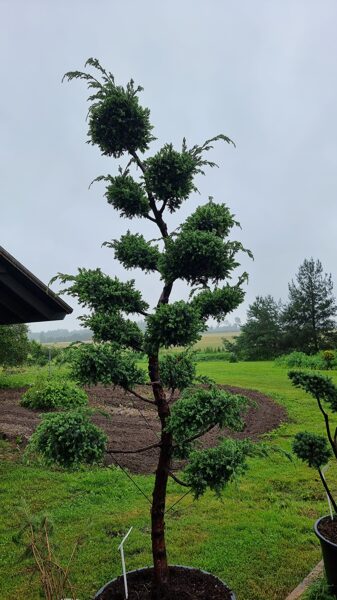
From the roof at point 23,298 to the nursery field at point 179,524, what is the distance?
5.71ft

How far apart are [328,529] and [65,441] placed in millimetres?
2447

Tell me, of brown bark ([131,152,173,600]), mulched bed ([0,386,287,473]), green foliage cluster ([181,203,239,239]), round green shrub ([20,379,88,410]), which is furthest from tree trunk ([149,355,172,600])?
round green shrub ([20,379,88,410])

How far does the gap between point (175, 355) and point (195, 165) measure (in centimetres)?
163

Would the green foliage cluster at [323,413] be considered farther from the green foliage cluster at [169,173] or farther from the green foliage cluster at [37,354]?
the green foliage cluster at [37,354]

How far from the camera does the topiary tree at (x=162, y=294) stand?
9.42ft

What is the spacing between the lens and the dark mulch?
3420 millimetres

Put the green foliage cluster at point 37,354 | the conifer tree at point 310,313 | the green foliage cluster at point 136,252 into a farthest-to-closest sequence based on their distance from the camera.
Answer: the conifer tree at point 310,313
the green foliage cluster at point 37,354
the green foliage cluster at point 136,252

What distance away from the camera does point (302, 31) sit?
11.5 m

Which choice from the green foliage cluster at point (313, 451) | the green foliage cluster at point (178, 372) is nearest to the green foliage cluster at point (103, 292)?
the green foliage cluster at point (178, 372)

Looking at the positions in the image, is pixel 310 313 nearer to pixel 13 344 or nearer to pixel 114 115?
pixel 13 344

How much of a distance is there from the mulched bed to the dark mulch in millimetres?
3126

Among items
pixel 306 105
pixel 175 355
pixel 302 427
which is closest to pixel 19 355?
pixel 302 427

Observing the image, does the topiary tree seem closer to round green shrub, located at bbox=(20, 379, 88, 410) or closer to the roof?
the roof

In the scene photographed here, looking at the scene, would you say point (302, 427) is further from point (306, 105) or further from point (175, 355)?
point (306, 105)
